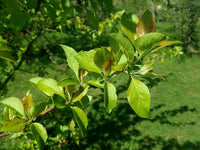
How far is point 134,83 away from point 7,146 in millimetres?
3485

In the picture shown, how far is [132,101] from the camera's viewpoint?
20.8 inches

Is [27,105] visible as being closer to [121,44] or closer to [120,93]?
[121,44]

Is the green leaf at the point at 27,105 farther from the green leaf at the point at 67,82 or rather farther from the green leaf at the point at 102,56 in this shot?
the green leaf at the point at 102,56

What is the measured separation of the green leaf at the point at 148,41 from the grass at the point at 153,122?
8.49 ft

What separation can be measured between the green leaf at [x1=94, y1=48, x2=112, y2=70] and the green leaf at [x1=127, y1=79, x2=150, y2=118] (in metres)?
0.13

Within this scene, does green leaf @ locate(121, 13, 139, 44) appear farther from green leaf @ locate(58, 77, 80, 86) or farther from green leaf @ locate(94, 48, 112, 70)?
green leaf @ locate(58, 77, 80, 86)

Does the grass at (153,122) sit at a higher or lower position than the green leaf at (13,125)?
lower

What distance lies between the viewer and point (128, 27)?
0.61 meters

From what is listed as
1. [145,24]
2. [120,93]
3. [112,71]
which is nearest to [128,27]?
[145,24]

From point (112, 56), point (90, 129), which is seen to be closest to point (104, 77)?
point (112, 56)

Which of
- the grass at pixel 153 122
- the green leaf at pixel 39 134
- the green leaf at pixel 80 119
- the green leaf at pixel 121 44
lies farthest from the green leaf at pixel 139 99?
the grass at pixel 153 122

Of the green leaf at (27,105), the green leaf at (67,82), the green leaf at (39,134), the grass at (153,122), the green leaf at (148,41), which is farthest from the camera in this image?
the grass at (153,122)

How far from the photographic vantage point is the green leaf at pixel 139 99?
511 millimetres

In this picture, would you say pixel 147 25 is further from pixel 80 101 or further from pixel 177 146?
pixel 177 146
